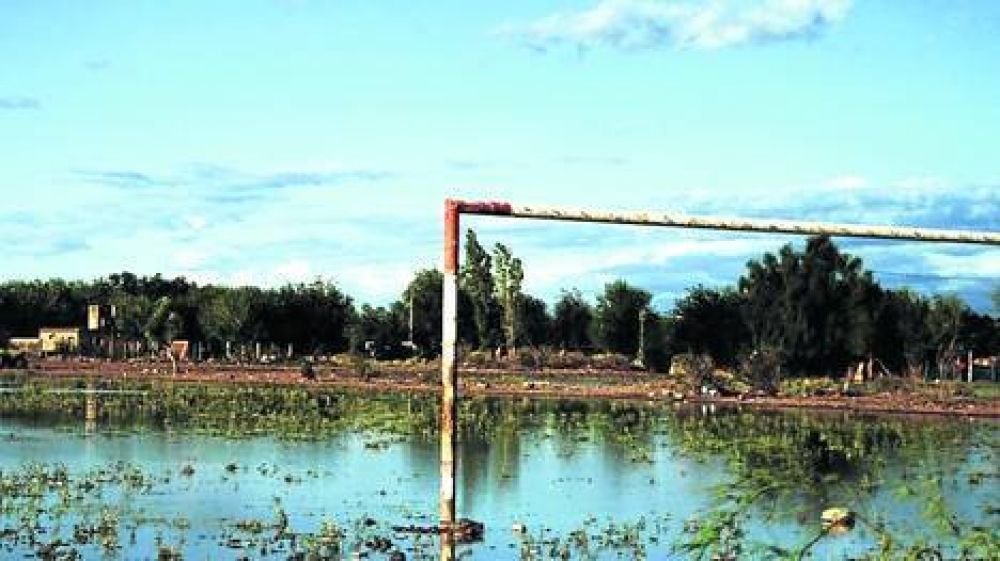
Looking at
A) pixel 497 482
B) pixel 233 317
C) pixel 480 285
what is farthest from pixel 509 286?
pixel 497 482

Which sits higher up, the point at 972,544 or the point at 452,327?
the point at 452,327

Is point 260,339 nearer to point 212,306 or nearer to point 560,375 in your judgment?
point 212,306

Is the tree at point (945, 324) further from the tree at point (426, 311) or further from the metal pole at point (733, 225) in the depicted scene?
the metal pole at point (733, 225)

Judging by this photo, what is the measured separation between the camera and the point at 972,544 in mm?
5316

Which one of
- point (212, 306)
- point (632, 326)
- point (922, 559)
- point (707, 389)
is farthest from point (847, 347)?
point (922, 559)

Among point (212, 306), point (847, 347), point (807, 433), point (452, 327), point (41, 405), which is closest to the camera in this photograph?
point (452, 327)

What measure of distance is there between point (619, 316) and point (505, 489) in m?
53.2

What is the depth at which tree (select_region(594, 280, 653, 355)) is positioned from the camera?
7206 centimetres

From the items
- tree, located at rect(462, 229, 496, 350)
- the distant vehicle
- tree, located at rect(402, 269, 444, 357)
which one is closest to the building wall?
the distant vehicle

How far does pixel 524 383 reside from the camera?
170 ft

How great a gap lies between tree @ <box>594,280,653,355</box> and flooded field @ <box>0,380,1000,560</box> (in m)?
33.1

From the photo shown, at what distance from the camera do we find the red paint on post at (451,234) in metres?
12.2

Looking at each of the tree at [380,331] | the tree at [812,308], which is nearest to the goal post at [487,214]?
the tree at [812,308]

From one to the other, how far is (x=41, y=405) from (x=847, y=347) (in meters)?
30.4
